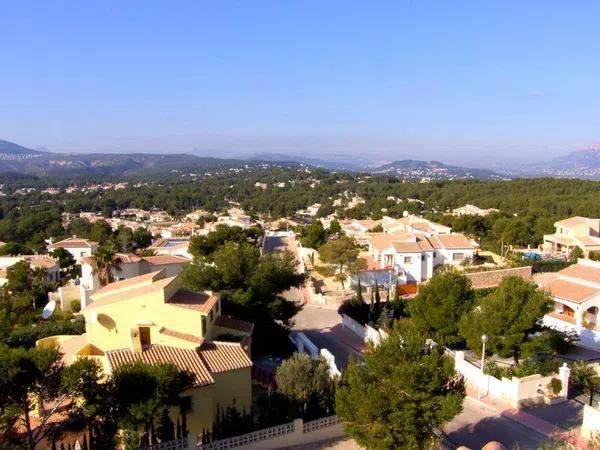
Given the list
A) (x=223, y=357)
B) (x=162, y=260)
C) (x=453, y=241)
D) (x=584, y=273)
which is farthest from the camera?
(x=453, y=241)

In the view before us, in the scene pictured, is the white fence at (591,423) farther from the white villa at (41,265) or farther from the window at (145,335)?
the white villa at (41,265)

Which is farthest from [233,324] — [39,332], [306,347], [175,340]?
[39,332]

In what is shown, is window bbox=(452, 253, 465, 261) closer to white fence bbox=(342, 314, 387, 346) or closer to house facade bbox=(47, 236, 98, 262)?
white fence bbox=(342, 314, 387, 346)

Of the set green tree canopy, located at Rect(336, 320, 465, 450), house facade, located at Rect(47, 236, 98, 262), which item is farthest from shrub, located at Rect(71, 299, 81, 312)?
green tree canopy, located at Rect(336, 320, 465, 450)

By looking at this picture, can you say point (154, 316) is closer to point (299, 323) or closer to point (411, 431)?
point (411, 431)

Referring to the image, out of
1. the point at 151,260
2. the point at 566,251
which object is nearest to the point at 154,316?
the point at 151,260

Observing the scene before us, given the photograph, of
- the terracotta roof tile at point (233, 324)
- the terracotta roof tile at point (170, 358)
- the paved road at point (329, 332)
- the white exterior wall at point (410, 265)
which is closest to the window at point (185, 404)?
the terracotta roof tile at point (170, 358)

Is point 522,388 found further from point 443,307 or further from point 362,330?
point 362,330
